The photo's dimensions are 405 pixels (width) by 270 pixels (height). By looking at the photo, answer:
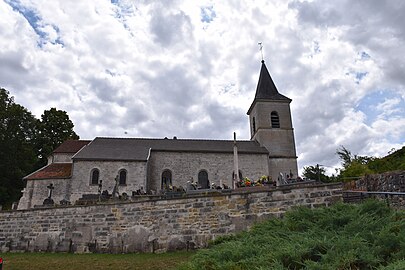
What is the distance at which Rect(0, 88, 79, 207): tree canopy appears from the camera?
28.2 metres

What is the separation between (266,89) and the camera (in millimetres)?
33594

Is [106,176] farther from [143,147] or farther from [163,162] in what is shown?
[163,162]

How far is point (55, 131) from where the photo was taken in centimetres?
3675

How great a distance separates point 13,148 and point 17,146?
0.75m

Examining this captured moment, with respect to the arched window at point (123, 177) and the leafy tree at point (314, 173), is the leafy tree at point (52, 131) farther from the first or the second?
the leafy tree at point (314, 173)

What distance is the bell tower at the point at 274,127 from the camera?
28.4 m

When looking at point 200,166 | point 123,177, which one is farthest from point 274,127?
point 123,177

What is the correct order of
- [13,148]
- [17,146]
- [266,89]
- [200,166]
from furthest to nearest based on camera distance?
[266,89]
[17,146]
[13,148]
[200,166]

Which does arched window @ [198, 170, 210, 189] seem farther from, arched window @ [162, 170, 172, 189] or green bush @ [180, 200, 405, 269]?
green bush @ [180, 200, 405, 269]

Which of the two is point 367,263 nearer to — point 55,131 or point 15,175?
point 15,175

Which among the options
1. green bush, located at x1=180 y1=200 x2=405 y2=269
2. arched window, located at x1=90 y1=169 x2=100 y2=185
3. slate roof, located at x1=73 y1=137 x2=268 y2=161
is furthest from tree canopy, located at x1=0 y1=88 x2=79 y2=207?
green bush, located at x1=180 y1=200 x2=405 y2=269

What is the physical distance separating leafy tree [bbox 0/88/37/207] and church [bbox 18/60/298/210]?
Result: 409 cm

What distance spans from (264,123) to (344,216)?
991 inches

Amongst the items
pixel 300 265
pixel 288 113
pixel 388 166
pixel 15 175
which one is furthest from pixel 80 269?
pixel 288 113
